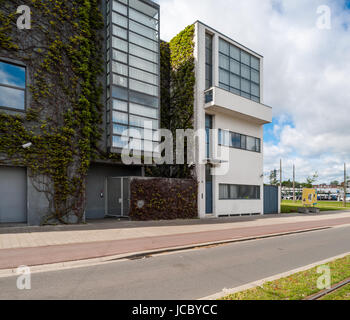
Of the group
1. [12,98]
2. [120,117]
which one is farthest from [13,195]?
[120,117]

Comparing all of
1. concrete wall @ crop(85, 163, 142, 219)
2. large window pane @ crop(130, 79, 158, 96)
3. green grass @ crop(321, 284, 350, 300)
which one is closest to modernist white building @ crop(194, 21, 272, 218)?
large window pane @ crop(130, 79, 158, 96)

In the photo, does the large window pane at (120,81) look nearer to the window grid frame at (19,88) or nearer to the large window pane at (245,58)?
the window grid frame at (19,88)

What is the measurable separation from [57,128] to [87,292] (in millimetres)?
10059

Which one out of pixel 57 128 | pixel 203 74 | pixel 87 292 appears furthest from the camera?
pixel 203 74

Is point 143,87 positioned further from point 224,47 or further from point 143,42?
point 224,47

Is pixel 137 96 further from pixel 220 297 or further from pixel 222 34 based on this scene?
→ pixel 220 297

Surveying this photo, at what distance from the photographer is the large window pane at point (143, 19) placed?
16339mm

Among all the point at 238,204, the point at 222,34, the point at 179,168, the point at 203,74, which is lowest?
the point at 238,204

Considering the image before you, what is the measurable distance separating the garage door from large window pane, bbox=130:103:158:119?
671cm

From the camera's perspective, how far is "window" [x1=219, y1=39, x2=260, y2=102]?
69.9 feet

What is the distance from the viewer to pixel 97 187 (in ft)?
55.1

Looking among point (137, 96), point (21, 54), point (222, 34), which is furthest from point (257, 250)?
point (222, 34)

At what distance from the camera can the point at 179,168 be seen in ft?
64.9

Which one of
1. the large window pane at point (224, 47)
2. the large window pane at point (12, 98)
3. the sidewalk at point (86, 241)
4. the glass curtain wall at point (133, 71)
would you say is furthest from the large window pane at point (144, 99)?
the large window pane at point (224, 47)
